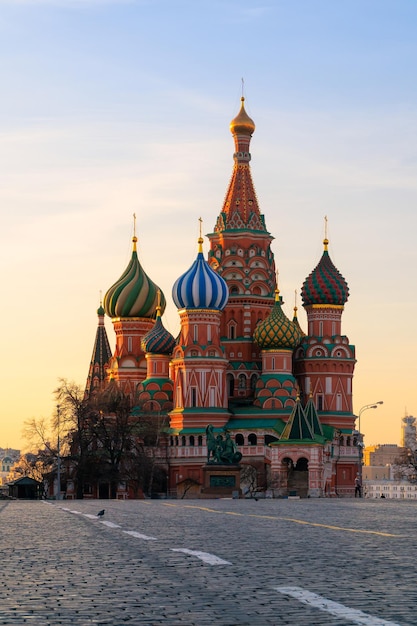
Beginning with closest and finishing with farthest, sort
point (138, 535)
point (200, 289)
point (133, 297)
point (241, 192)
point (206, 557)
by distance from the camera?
point (206, 557)
point (138, 535)
point (200, 289)
point (241, 192)
point (133, 297)

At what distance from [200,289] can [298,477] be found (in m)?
15.5

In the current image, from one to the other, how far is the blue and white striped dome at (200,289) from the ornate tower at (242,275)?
281 inches

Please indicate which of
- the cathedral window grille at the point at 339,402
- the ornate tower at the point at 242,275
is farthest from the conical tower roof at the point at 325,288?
the cathedral window grille at the point at 339,402

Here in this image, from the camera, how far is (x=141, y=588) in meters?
9.16

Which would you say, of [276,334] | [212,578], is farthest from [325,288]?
[212,578]

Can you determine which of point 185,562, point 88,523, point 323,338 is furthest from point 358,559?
point 323,338

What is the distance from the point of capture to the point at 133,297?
357 ft

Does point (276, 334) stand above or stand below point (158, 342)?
above

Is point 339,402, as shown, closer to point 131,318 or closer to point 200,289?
point 200,289

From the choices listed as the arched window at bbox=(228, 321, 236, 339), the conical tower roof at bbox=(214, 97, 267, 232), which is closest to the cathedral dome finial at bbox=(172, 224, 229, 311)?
the arched window at bbox=(228, 321, 236, 339)

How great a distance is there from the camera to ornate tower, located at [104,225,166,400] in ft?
353

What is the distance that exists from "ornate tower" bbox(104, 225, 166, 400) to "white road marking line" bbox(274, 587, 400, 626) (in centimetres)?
9838

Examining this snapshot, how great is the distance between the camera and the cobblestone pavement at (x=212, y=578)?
762cm

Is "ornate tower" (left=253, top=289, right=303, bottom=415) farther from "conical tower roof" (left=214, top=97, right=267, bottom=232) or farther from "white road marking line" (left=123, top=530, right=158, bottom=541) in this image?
"white road marking line" (left=123, top=530, right=158, bottom=541)
